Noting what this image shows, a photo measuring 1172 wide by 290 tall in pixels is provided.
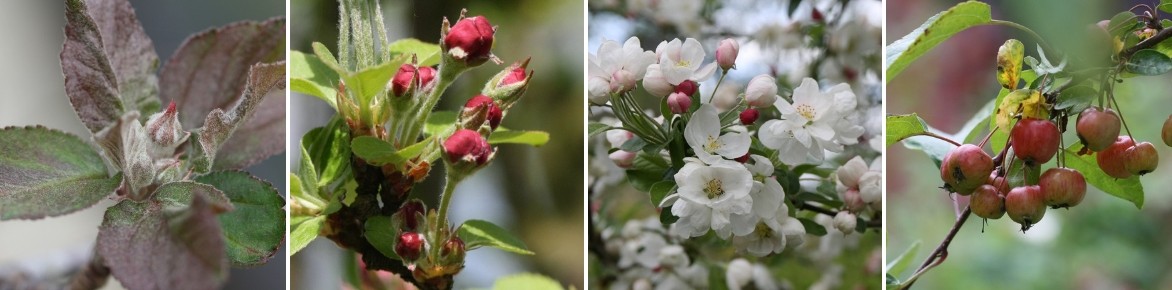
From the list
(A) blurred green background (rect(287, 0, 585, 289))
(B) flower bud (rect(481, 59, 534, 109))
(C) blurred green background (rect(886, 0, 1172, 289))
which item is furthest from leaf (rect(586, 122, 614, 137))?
(C) blurred green background (rect(886, 0, 1172, 289))

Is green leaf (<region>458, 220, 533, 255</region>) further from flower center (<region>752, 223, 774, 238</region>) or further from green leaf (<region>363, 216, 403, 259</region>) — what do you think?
flower center (<region>752, 223, 774, 238</region>)

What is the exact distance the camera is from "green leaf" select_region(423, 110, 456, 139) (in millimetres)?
672

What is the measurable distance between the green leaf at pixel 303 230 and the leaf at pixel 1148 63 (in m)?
0.58

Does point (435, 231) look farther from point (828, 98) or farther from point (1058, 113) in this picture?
point (1058, 113)

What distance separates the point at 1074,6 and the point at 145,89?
57cm

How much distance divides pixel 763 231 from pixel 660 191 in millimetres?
→ 109

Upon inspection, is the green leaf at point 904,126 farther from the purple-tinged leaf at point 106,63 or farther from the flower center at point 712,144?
the purple-tinged leaf at point 106,63

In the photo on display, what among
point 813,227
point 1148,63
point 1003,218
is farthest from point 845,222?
point 1003,218

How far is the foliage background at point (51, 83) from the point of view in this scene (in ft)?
2.14

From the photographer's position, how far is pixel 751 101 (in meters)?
0.70

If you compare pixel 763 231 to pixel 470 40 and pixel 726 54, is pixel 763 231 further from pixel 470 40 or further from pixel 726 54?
pixel 470 40

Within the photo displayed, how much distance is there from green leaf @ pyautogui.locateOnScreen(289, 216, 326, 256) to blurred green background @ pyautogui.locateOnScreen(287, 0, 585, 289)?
0.08m

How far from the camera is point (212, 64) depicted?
0.60 metres

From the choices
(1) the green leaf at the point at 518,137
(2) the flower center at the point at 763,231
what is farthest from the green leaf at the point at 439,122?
(2) the flower center at the point at 763,231
